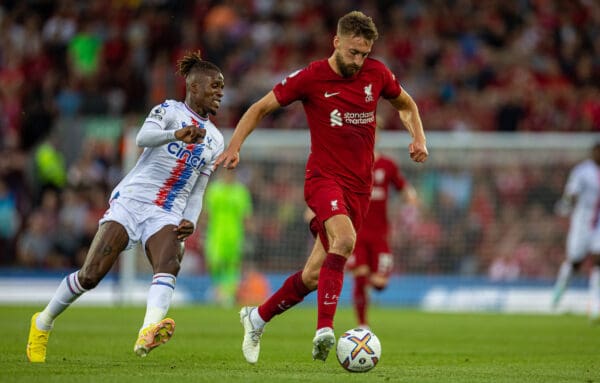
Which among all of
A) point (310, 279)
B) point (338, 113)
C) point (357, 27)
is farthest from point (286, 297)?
point (357, 27)

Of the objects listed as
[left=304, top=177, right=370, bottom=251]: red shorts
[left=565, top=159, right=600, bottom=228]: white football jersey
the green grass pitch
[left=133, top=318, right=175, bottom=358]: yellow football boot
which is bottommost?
the green grass pitch

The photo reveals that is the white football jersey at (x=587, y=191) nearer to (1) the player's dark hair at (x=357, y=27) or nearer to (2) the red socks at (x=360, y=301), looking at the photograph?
(2) the red socks at (x=360, y=301)

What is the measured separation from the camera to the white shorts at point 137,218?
886 centimetres

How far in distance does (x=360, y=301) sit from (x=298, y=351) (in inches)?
131

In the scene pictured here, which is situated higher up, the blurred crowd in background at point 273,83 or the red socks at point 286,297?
the blurred crowd in background at point 273,83

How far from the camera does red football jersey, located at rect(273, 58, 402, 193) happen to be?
28.8ft

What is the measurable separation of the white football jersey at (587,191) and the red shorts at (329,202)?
29.5 ft

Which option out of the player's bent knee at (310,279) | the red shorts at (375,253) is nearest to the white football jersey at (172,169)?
the player's bent knee at (310,279)

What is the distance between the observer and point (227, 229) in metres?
20.4

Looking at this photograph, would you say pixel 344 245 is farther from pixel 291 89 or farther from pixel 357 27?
pixel 357 27

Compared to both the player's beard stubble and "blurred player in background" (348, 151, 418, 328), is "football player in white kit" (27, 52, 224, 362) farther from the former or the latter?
"blurred player in background" (348, 151, 418, 328)

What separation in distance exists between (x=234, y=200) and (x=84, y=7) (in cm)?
801

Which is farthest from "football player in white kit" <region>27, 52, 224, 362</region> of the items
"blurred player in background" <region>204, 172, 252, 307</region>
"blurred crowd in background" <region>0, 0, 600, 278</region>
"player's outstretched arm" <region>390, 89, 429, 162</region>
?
"blurred crowd in background" <region>0, 0, 600, 278</region>

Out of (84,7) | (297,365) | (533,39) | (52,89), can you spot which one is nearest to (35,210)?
(52,89)
